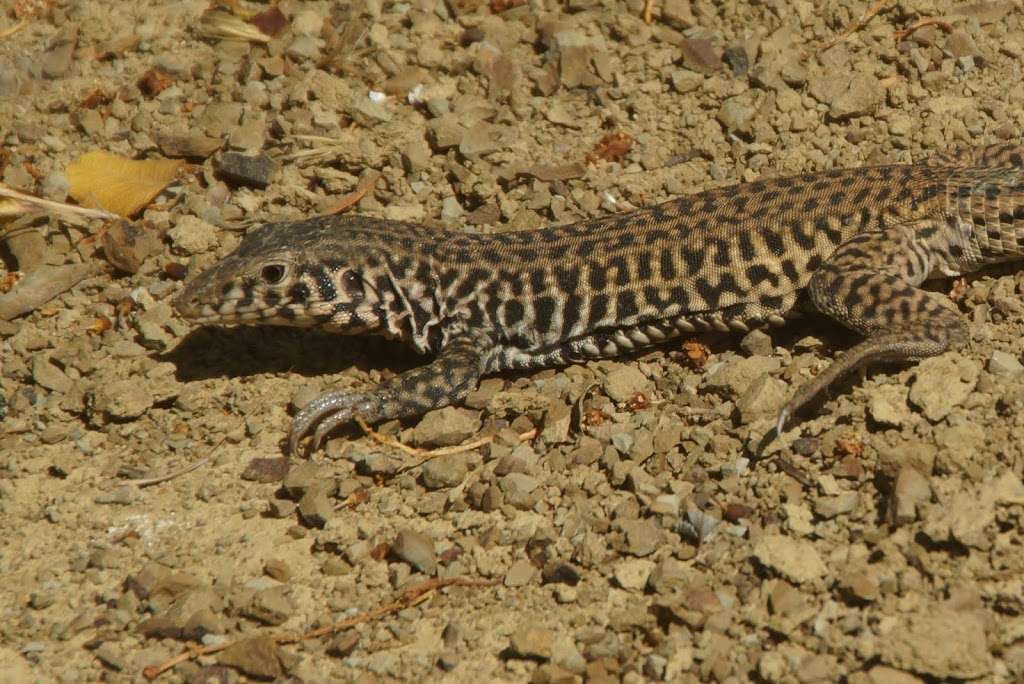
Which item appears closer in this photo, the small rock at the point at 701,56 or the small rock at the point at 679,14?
the small rock at the point at 701,56

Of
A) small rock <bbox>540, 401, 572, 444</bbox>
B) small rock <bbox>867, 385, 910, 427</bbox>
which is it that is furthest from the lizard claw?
small rock <bbox>540, 401, 572, 444</bbox>

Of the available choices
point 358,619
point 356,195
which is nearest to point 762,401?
point 358,619

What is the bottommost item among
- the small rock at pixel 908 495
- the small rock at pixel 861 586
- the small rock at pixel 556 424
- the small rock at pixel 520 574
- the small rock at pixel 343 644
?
the small rock at pixel 343 644

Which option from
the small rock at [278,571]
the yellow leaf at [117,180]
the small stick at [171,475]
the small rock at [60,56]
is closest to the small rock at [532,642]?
the small rock at [278,571]

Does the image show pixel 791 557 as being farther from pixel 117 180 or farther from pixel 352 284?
pixel 117 180

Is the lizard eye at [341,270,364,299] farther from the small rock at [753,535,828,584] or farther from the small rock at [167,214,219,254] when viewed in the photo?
the small rock at [753,535,828,584]

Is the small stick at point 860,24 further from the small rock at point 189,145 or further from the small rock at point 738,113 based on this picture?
the small rock at point 189,145
